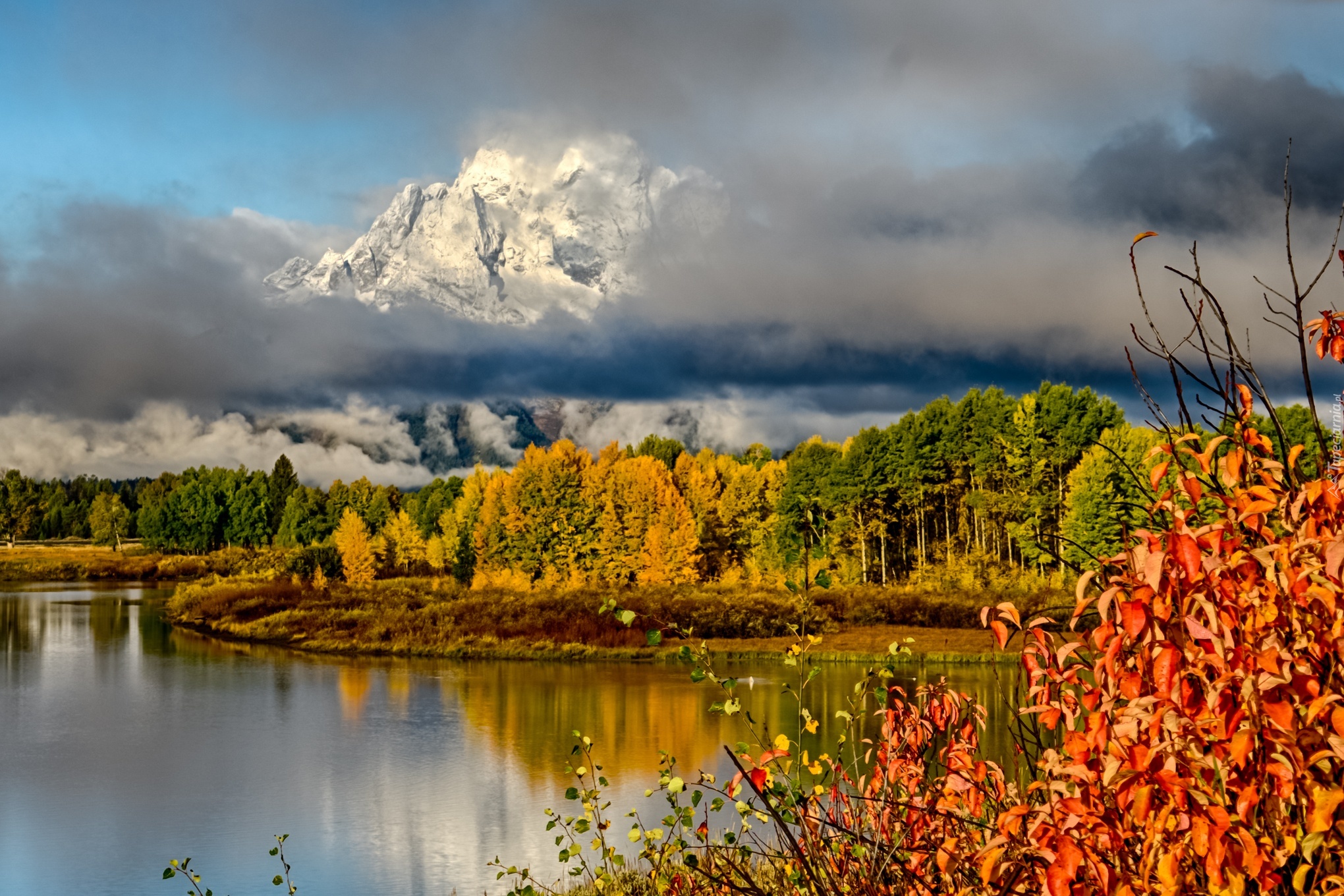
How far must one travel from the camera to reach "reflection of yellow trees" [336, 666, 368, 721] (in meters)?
27.4

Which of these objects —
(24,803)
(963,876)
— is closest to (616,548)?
(24,803)

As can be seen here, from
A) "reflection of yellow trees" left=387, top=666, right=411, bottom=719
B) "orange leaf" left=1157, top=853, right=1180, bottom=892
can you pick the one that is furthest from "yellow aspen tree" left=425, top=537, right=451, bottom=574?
"orange leaf" left=1157, top=853, right=1180, bottom=892

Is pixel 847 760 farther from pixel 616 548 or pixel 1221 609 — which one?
pixel 616 548

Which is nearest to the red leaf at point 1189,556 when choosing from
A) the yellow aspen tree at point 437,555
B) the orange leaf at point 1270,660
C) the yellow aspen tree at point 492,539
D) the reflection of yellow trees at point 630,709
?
the orange leaf at point 1270,660

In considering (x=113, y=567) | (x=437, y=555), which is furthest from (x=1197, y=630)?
(x=113, y=567)

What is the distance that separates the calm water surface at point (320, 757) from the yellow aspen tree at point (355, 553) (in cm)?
2998

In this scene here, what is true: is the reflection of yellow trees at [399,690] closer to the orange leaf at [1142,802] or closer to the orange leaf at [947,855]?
the orange leaf at [947,855]

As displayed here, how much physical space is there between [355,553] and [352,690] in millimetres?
40826

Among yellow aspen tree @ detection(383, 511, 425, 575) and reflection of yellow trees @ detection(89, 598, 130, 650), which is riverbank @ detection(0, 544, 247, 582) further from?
reflection of yellow trees @ detection(89, 598, 130, 650)

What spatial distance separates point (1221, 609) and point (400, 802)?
17.3m

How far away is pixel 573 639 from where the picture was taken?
134 feet

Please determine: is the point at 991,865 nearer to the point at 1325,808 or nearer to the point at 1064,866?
the point at 1064,866

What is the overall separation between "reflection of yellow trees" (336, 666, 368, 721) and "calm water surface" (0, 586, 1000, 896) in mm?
127

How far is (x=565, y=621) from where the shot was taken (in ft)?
143
